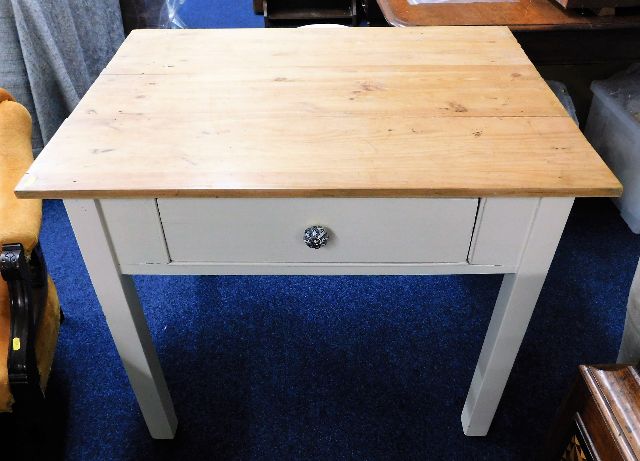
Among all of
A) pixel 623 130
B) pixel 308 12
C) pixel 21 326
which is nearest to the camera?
pixel 21 326

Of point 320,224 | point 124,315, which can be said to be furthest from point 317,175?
point 124,315

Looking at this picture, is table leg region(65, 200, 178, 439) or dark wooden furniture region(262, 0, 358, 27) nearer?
table leg region(65, 200, 178, 439)

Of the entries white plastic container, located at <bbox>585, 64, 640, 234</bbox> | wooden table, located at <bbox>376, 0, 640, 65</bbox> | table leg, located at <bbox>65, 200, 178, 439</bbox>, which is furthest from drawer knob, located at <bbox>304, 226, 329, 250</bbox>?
white plastic container, located at <bbox>585, 64, 640, 234</bbox>

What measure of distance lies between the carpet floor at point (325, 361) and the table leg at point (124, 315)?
124mm

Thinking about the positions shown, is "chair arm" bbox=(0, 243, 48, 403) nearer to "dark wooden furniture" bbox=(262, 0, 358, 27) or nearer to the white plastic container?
the white plastic container

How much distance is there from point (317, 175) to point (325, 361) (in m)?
0.74

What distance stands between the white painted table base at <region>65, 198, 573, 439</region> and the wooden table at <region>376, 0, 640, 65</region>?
0.71 meters

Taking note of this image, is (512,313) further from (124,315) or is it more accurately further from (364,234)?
(124,315)

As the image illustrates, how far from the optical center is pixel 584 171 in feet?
2.74

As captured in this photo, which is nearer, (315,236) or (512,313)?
(315,236)

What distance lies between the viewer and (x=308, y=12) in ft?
10.2

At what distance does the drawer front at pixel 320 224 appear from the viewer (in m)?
0.85

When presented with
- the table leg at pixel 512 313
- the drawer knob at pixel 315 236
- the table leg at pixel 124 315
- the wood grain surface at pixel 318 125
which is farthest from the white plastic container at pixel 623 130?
the table leg at pixel 124 315

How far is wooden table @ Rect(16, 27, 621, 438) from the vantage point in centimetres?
82
